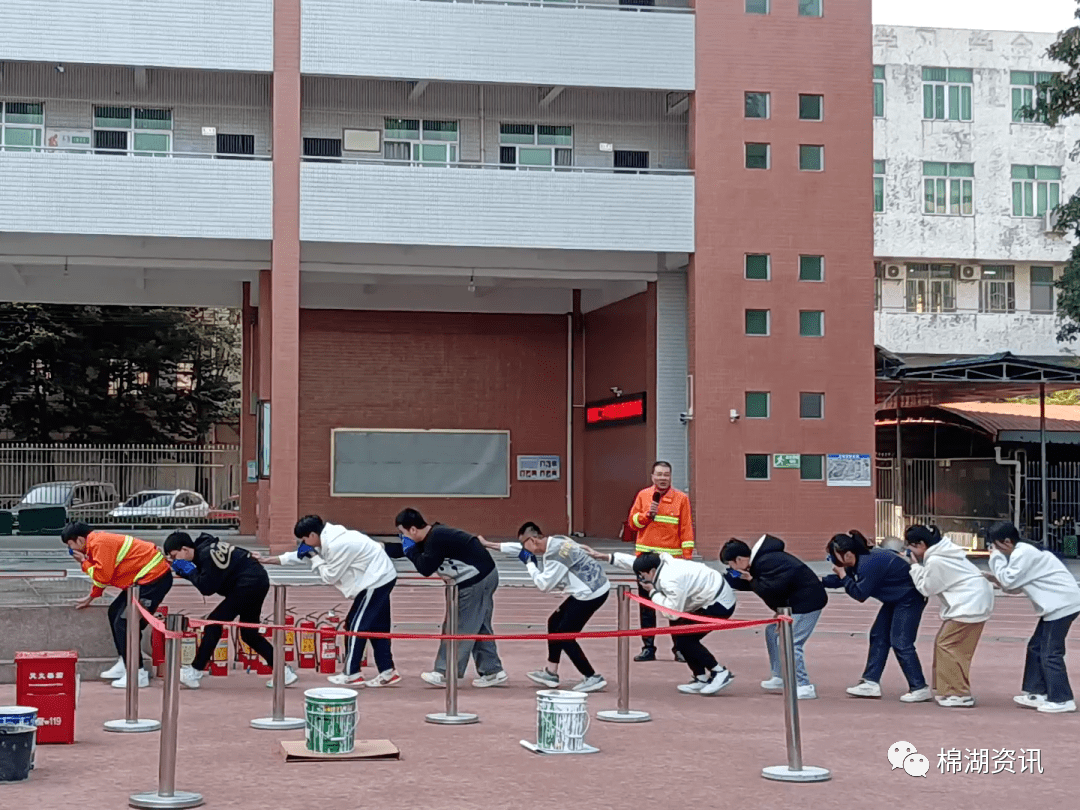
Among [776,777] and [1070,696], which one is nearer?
[776,777]

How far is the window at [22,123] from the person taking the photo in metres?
33.5

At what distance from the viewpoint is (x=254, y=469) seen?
122ft

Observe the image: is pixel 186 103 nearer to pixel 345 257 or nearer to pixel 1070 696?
pixel 345 257

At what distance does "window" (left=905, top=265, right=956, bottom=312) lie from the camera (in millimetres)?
47906

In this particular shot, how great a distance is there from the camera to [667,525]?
16406 millimetres

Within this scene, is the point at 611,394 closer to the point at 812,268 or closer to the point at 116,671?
the point at 812,268

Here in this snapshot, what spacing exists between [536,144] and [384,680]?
23080 millimetres

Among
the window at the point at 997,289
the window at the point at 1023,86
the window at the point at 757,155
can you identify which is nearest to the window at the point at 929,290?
the window at the point at 997,289

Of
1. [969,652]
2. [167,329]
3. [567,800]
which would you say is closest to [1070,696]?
[969,652]

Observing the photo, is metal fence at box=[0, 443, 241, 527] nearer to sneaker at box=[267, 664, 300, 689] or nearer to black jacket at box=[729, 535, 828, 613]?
sneaker at box=[267, 664, 300, 689]

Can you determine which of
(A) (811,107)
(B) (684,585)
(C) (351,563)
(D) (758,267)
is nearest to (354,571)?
(C) (351,563)

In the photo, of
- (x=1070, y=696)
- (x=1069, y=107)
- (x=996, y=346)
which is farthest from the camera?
(x=996, y=346)

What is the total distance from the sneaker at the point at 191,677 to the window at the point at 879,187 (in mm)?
36586

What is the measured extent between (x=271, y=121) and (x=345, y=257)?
3.33 metres
